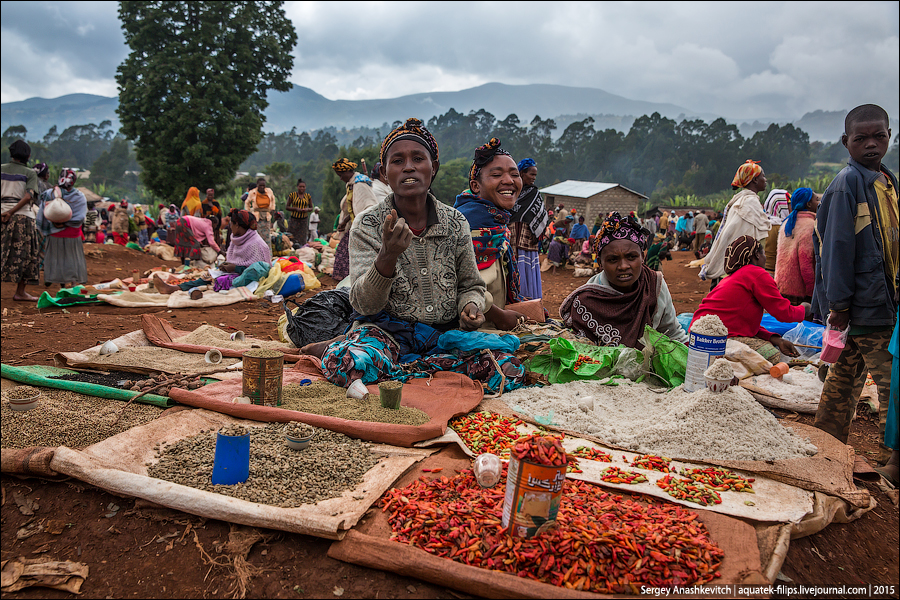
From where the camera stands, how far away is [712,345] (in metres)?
3.16

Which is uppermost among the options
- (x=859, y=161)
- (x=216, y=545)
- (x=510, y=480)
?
(x=859, y=161)

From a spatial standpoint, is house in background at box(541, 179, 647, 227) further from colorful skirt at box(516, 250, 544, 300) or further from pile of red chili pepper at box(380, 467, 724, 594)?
pile of red chili pepper at box(380, 467, 724, 594)

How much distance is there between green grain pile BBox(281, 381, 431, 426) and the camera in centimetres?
295

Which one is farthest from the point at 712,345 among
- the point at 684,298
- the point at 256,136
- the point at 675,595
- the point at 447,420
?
the point at 256,136

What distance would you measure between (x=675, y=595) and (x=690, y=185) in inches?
1795

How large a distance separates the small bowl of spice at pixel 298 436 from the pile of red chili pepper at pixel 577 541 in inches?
21.6

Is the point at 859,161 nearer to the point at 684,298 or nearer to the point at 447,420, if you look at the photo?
the point at 447,420

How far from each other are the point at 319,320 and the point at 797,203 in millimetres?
5342

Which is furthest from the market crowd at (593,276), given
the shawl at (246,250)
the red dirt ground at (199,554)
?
the shawl at (246,250)

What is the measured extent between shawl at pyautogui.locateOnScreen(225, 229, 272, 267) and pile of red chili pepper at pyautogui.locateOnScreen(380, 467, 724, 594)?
6.98m

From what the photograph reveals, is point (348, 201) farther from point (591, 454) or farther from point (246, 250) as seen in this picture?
point (591, 454)

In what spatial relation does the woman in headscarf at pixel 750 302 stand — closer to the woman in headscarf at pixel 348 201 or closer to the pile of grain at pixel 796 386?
the pile of grain at pixel 796 386

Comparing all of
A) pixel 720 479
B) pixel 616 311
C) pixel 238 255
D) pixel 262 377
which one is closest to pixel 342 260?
pixel 238 255

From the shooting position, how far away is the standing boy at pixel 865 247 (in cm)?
300
